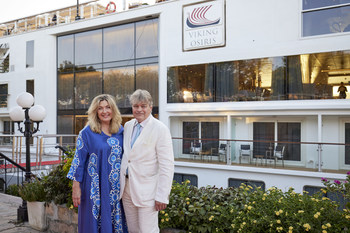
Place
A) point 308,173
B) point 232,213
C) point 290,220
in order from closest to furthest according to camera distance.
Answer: point 290,220, point 232,213, point 308,173

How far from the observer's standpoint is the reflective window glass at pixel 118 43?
1766cm

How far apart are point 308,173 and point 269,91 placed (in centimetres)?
399

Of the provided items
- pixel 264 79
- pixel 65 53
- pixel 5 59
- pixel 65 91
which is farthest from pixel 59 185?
pixel 5 59

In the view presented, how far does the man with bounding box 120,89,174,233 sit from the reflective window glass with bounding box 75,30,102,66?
16.6 m

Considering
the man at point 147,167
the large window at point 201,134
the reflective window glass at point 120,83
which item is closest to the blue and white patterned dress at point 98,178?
the man at point 147,167

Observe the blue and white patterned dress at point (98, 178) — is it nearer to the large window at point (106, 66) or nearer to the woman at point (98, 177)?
the woman at point (98, 177)

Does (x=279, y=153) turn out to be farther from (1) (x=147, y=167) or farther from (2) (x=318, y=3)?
(1) (x=147, y=167)

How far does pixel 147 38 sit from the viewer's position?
17.1 m

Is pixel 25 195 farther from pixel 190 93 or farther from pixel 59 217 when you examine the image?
pixel 190 93

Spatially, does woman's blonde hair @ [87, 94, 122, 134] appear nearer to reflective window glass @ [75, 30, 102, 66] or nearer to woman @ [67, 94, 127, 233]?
woman @ [67, 94, 127, 233]

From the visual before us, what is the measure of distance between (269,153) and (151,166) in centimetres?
1025

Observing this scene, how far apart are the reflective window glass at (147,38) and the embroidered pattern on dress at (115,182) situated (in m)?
14.0

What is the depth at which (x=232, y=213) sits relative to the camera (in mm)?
3418

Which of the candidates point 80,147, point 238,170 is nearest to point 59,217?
point 80,147
